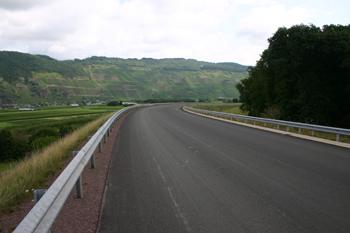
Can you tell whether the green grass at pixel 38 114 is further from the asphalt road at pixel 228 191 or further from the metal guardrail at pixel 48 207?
the metal guardrail at pixel 48 207

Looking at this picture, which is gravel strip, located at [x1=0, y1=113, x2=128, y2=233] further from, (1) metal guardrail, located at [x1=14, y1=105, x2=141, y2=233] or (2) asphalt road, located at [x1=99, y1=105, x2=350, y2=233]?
(1) metal guardrail, located at [x1=14, y1=105, x2=141, y2=233]

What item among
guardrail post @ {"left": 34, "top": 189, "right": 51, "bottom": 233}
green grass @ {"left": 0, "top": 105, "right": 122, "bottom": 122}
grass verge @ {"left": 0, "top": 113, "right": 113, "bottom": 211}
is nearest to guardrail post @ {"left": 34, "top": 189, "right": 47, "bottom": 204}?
guardrail post @ {"left": 34, "top": 189, "right": 51, "bottom": 233}

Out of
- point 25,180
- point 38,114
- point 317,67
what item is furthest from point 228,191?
point 38,114

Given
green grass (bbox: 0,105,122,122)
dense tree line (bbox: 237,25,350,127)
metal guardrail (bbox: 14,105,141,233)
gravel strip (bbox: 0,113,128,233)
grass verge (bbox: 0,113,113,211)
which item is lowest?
green grass (bbox: 0,105,122,122)

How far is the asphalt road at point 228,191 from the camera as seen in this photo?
135 inches

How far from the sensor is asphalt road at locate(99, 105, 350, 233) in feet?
11.3

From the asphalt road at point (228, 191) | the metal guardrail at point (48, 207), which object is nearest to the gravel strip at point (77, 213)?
the asphalt road at point (228, 191)

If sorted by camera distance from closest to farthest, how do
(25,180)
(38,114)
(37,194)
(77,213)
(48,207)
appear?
(48,207) < (37,194) < (77,213) < (25,180) < (38,114)

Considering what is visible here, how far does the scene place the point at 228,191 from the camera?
4.66m

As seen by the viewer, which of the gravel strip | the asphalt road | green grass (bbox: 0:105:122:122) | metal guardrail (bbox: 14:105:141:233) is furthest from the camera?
green grass (bbox: 0:105:122:122)

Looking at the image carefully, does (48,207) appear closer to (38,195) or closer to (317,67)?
(38,195)

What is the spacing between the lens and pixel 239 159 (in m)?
7.21

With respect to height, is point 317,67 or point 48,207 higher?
point 317,67

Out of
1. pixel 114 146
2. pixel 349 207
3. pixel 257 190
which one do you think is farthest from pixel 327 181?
pixel 114 146
